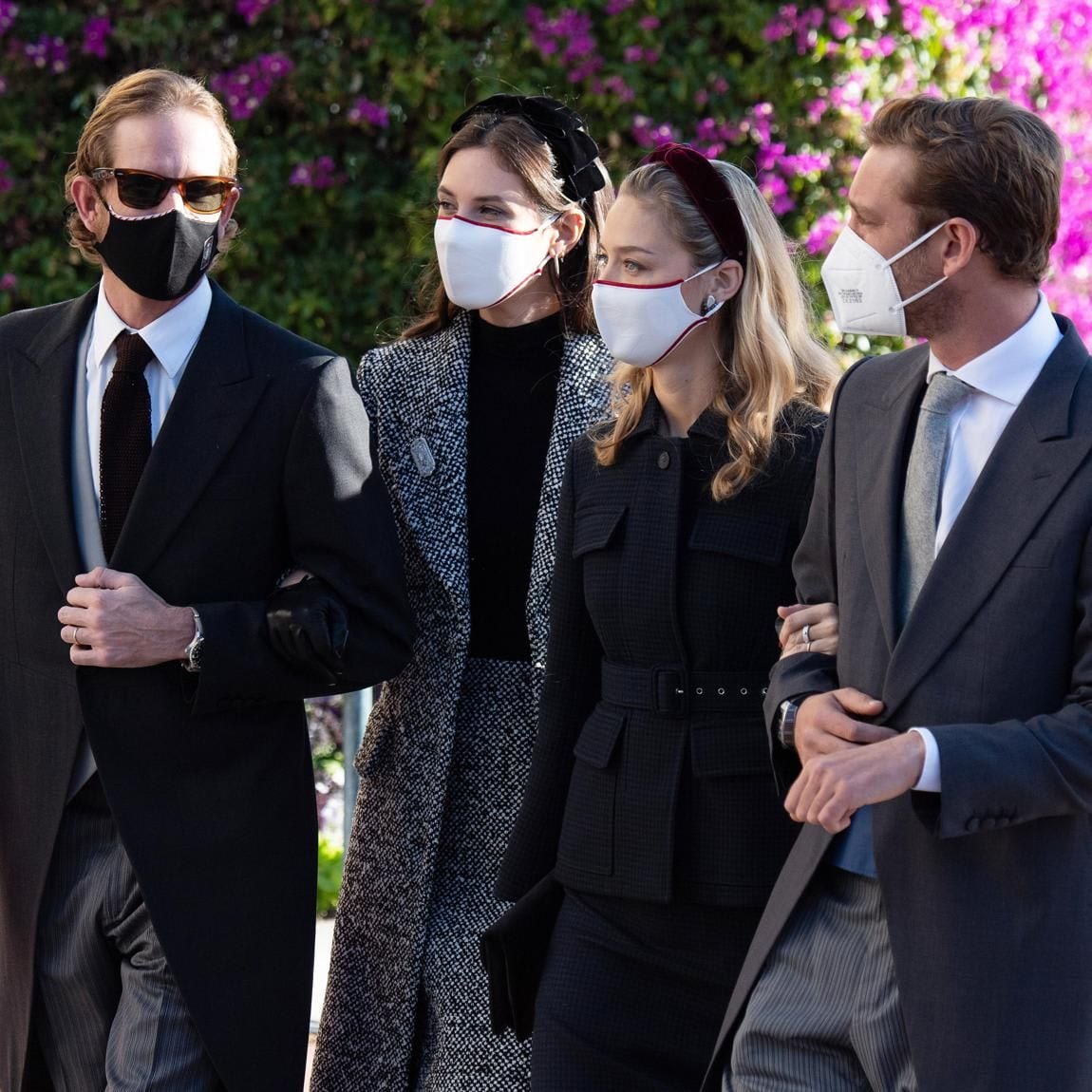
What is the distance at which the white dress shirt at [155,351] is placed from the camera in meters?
3.47

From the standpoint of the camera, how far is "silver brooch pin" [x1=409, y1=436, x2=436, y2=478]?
3.97 meters

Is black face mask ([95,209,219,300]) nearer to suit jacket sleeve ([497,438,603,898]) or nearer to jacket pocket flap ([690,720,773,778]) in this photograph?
suit jacket sleeve ([497,438,603,898])

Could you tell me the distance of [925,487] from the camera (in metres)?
2.81

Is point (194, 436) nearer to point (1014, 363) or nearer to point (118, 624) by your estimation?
point (118, 624)

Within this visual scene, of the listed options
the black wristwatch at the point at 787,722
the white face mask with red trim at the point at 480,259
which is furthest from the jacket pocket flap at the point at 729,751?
the white face mask with red trim at the point at 480,259

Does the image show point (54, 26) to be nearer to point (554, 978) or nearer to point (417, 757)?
point (417, 757)

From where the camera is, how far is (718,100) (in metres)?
6.37

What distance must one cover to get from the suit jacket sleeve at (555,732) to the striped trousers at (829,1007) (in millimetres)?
728

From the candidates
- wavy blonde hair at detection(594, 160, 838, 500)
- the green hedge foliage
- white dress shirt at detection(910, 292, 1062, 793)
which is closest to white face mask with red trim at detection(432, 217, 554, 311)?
wavy blonde hair at detection(594, 160, 838, 500)

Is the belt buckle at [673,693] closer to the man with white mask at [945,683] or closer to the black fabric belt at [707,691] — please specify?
the black fabric belt at [707,691]

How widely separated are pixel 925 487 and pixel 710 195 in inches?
36.9

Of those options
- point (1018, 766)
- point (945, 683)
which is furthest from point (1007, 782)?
point (945, 683)

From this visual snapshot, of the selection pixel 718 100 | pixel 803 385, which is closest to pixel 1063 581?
pixel 803 385

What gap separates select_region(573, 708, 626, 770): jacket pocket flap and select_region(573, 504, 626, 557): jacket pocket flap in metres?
0.29
